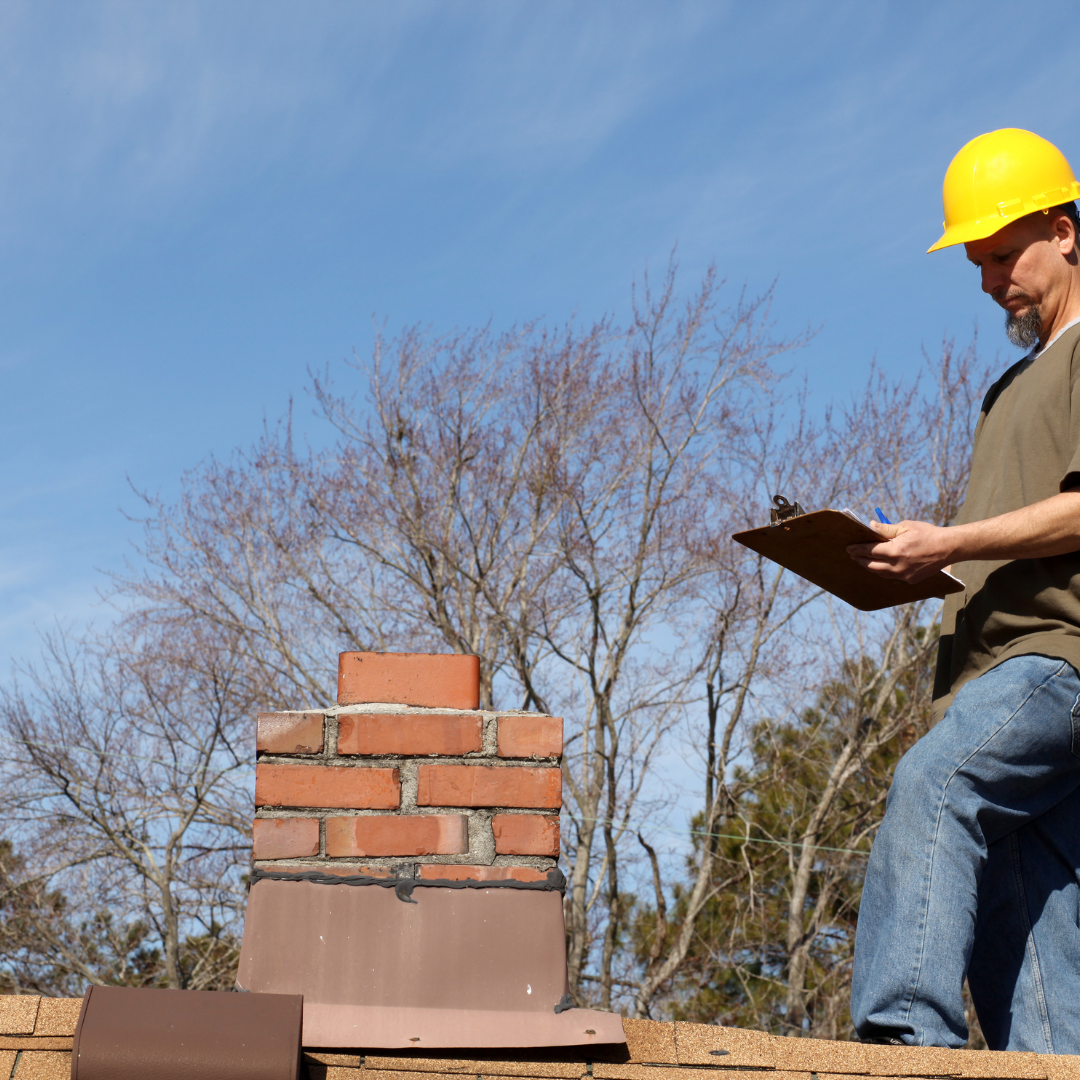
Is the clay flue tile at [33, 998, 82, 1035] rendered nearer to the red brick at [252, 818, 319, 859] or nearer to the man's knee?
the red brick at [252, 818, 319, 859]

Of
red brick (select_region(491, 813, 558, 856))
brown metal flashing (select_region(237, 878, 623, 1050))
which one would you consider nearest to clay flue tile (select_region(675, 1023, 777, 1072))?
brown metal flashing (select_region(237, 878, 623, 1050))

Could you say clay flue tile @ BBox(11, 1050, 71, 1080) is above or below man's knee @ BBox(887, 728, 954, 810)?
below

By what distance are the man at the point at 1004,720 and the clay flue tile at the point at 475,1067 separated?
1.85 ft

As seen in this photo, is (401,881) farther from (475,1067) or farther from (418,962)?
(475,1067)

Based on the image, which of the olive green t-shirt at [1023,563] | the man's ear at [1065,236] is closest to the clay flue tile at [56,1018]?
the olive green t-shirt at [1023,563]

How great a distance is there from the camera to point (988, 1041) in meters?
2.16

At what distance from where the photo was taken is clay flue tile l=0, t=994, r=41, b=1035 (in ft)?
5.30

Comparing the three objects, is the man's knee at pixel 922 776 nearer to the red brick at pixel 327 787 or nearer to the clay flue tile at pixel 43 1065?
the red brick at pixel 327 787

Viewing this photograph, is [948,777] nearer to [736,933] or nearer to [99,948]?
[736,933]

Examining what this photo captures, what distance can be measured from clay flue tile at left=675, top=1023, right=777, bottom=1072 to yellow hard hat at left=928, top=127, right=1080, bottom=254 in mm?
1592

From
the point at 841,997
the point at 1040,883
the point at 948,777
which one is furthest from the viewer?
the point at 841,997

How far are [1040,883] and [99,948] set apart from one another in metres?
12.5

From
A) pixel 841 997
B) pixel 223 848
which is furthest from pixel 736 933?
pixel 223 848

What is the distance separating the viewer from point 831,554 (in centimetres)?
206
